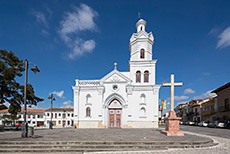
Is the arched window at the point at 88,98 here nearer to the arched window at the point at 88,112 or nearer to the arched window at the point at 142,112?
the arched window at the point at 88,112

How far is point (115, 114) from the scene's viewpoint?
1073 inches

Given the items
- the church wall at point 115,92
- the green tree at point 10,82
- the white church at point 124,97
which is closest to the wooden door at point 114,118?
the white church at point 124,97

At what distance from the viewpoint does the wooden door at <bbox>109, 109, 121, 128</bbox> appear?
27.0 metres

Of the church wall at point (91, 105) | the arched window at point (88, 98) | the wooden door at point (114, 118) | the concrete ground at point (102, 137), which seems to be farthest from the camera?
the arched window at point (88, 98)

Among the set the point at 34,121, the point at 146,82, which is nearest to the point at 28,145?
the point at 146,82

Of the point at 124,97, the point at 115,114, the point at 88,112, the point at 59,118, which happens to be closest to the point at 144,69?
the point at 124,97

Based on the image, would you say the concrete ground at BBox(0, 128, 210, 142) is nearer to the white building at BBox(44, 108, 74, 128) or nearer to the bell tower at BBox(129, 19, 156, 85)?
the bell tower at BBox(129, 19, 156, 85)

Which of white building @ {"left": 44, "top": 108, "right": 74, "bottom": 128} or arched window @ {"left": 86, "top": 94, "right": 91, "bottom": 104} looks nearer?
arched window @ {"left": 86, "top": 94, "right": 91, "bottom": 104}

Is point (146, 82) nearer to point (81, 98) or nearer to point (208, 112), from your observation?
point (81, 98)

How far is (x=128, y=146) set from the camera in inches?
337

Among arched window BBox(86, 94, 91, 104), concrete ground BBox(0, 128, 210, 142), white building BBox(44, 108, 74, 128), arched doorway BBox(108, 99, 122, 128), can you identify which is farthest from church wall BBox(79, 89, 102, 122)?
white building BBox(44, 108, 74, 128)

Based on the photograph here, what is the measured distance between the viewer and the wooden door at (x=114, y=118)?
88.7 feet

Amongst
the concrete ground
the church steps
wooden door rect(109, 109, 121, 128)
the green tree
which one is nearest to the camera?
the church steps

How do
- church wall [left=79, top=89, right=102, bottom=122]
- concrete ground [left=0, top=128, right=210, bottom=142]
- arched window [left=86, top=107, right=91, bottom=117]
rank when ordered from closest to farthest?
concrete ground [left=0, top=128, right=210, bottom=142] < church wall [left=79, top=89, right=102, bottom=122] < arched window [left=86, top=107, right=91, bottom=117]
